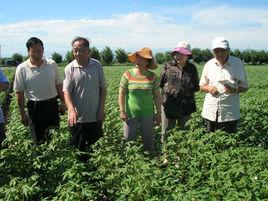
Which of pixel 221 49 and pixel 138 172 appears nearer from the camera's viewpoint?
pixel 138 172

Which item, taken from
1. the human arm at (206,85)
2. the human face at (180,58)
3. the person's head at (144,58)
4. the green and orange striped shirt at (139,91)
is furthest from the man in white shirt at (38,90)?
the human arm at (206,85)

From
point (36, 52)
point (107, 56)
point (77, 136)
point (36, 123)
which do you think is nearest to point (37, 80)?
point (36, 52)

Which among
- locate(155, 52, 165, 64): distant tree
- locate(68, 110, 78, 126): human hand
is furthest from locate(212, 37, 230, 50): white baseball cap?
locate(155, 52, 165, 64): distant tree

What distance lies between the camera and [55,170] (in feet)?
15.2

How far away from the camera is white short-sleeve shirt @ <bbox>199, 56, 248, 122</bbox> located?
6.01 m

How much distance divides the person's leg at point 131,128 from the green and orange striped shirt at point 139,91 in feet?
0.28

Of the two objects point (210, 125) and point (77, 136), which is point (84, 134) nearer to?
point (77, 136)

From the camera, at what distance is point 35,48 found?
565 cm

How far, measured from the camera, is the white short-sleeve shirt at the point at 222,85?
6.01 meters

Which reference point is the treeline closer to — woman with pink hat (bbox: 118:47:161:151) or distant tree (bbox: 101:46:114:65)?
distant tree (bbox: 101:46:114:65)

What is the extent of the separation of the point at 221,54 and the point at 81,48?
5.90 feet

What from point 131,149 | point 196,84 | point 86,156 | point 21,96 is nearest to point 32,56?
point 21,96

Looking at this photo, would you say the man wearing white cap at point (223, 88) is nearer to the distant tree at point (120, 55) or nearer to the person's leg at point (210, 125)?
the person's leg at point (210, 125)

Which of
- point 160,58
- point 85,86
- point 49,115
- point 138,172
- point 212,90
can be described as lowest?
point 160,58
